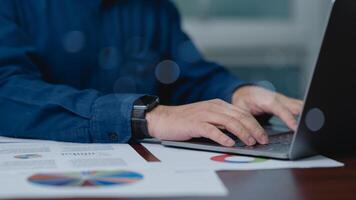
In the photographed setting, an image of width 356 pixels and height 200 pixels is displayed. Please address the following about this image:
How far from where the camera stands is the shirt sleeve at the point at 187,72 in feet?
5.19

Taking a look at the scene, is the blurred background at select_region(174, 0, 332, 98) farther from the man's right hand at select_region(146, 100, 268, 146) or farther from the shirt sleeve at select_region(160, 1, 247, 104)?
the man's right hand at select_region(146, 100, 268, 146)

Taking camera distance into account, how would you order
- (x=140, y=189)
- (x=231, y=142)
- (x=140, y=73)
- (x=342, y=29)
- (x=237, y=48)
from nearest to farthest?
(x=140, y=189), (x=342, y=29), (x=231, y=142), (x=140, y=73), (x=237, y=48)

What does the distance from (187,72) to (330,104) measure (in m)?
0.77

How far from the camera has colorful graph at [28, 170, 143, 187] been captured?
73cm

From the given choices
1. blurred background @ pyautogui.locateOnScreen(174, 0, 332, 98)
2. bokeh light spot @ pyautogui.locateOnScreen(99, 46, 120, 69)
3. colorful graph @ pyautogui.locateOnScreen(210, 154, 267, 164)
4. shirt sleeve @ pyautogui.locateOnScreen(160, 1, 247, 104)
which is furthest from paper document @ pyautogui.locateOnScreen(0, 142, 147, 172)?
blurred background @ pyautogui.locateOnScreen(174, 0, 332, 98)

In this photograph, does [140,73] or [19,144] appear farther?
[140,73]

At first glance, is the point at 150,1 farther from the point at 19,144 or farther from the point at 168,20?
the point at 19,144

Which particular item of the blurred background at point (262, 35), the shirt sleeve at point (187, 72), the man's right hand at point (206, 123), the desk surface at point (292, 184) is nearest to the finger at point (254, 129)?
the man's right hand at point (206, 123)

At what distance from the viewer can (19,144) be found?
41.8 inches

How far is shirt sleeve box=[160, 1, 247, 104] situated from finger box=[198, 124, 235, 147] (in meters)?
0.54

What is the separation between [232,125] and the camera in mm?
982

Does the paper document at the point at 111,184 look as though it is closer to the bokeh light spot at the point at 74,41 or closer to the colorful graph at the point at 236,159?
the colorful graph at the point at 236,159

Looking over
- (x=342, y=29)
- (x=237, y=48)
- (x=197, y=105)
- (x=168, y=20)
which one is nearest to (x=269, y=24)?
(x=237, y=48)

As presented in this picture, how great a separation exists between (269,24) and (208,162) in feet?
6.75
